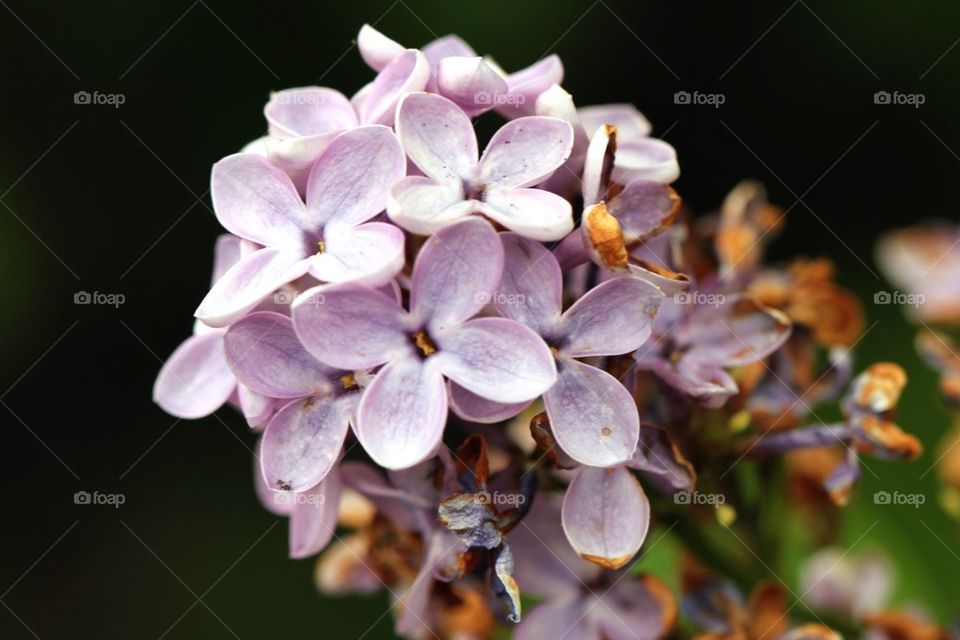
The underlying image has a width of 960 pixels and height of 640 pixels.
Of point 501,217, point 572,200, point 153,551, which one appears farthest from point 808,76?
point 153,551

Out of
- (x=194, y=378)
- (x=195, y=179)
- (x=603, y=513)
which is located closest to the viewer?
(x=603, y=513)

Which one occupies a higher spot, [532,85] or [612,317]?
[532,85]

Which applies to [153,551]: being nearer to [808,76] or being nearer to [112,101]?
[112,101]

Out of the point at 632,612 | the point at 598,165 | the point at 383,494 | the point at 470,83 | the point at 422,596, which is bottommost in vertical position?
the point at 632,612

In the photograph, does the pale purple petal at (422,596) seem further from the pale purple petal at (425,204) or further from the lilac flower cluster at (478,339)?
the pale purple petal at (425,204)

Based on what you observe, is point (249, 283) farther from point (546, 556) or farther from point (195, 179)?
point (195, 179)

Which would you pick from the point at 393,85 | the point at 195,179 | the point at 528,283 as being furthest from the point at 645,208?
the point at 195,179

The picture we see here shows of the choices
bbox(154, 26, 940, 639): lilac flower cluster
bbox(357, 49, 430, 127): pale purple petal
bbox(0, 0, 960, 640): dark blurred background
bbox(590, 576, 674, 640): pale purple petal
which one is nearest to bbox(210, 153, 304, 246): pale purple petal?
bbox(154, 26, 940, 639): lilac flower cluster

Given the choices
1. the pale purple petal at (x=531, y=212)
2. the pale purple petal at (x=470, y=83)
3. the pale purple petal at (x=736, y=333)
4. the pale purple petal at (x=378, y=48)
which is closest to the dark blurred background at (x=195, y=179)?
the pale purple petal at (x=736, y=333)
